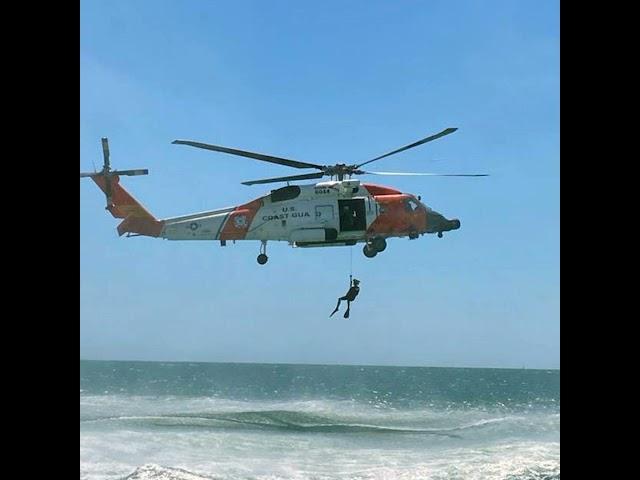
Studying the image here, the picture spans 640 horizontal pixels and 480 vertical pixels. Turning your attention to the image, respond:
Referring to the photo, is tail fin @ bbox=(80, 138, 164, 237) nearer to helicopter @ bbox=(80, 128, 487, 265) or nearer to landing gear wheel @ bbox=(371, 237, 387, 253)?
helicopter @ bbox=(80, 128, 487, 265)

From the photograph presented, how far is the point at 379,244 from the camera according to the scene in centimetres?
1044

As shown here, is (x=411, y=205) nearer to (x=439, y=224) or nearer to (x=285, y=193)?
(x=439, y=224)

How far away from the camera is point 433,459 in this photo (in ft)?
63.1

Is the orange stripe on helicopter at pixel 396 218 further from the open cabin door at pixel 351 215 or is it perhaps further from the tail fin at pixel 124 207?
the tail fin at pixel 124 207

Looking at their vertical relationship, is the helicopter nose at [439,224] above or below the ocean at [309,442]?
above

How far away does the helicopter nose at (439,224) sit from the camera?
10.6 meters

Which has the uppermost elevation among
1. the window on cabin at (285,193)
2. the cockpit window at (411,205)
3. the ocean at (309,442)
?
the window on cabin at (285,193)

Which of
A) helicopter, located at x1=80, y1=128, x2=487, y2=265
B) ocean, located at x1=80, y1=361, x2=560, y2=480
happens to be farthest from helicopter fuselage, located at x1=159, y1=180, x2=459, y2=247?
ocean, located at x1=80, y1=361, x2=560, y2=480

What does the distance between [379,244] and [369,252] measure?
0.69 ft

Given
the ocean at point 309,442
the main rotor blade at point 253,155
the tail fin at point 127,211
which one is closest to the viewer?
the main rotor blade at point 253,155

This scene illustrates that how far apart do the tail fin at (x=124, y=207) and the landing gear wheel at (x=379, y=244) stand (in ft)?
9.65

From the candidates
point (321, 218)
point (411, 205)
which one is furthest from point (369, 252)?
point (411, 205)

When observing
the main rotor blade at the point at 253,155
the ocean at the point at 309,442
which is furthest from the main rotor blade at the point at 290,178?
the ocean at the point at 309,442
